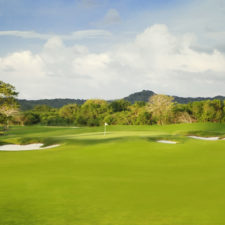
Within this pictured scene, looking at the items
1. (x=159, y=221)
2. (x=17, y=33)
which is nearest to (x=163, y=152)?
(x=159, y=221)

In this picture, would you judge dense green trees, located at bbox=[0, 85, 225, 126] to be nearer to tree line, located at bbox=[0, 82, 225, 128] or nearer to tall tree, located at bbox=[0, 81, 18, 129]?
tree line, located at bbox=[0, 82, 225, 128]

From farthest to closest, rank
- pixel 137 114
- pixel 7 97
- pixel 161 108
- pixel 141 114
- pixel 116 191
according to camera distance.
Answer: pixel 137 114, pixel 161 108, pixel 141 114, pixel 7 97, pixel 116 191

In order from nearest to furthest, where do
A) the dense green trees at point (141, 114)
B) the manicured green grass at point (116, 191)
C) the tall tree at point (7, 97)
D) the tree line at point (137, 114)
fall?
the manicured green grass at point (116, 191)
the tall tree at point (7, 97)
the tree line at point (137, 114)
the dense green trees at point (141, 114)

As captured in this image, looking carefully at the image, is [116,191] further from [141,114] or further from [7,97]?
[141,114]

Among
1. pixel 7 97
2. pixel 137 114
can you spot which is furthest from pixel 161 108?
pixel 7 97

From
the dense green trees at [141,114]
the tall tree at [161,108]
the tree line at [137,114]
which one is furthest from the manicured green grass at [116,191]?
the tall tree at [161,108]

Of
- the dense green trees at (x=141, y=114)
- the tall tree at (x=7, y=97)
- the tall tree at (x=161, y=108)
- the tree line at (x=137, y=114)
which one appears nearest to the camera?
the tall tree at (x=7, y=97)

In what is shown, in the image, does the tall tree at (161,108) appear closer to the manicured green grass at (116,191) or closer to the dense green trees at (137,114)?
the dense green trees at (137,114)

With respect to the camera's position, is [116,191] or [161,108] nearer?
[116,191]

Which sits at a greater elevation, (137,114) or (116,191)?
(137,114)

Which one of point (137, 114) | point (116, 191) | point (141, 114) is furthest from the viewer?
point (137, 114)

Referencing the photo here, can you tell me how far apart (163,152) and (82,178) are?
6.99m

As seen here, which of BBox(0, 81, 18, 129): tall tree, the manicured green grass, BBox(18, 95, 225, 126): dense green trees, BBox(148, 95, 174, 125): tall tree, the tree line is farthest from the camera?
BBox(148, 95, 174, 125): tall tree

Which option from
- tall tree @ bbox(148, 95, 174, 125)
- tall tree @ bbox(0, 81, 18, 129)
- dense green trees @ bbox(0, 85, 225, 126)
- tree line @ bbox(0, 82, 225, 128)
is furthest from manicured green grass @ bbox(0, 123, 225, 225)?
tall tree @ bbox(148, 95, 174, 125)
